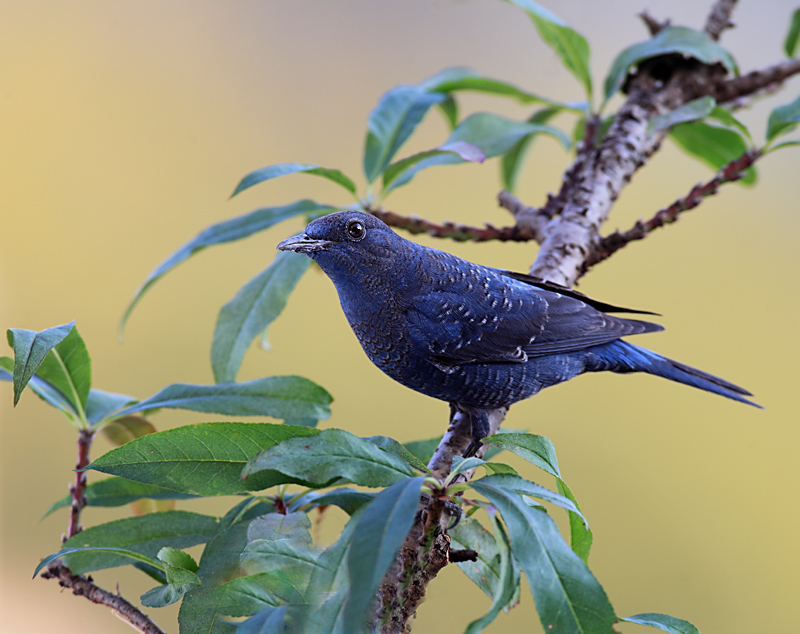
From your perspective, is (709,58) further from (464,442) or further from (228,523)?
(228,523)

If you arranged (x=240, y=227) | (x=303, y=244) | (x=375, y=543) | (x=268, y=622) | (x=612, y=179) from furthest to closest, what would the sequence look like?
(x=612, y=179), (x=240, y=227), (x=303, y=244), (x=268, y=622), (x=375, y=543)

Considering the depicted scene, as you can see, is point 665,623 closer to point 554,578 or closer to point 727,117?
point 554,578

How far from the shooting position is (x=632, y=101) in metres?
1.72

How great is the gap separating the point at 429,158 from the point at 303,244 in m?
0.53

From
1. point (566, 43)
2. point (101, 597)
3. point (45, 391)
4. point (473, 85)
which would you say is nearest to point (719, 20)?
point (566, 43)

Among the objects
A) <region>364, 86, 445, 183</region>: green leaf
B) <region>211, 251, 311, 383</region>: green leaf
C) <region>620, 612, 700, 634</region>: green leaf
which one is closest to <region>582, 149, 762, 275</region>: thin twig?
<region>364, 86, 445, 183</region>: green leaf

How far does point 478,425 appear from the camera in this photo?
4.00ft

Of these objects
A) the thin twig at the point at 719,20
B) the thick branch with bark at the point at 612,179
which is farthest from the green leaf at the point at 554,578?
the thin twig at the point at 719,20

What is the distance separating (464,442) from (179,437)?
0.55m

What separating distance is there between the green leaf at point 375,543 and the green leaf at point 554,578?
14cm

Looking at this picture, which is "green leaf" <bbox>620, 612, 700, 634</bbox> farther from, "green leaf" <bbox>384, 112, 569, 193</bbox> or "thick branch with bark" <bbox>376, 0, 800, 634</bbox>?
"green leaf" <bbox>384, 112, 569, 193</bbox>

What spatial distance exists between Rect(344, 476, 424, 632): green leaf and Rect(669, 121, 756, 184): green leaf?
4.84 feet

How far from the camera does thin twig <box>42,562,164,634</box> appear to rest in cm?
92

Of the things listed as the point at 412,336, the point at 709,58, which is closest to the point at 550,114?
the point at 709,58
